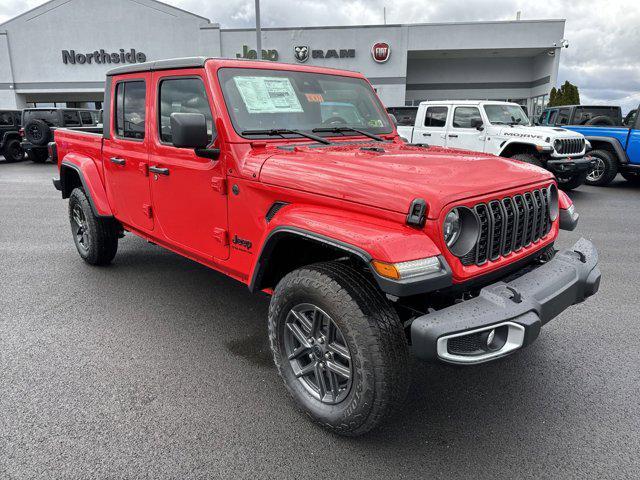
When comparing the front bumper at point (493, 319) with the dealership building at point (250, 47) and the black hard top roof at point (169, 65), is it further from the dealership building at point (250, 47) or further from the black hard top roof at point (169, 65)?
the dealership building at point (250, 47)

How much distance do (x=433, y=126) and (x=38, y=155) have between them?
41.4ft

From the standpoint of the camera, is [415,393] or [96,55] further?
[96,55]

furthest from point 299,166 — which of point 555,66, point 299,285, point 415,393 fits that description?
point 555,66

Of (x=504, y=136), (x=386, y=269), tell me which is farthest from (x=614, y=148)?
(x=386, y=269)

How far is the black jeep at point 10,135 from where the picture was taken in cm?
1598

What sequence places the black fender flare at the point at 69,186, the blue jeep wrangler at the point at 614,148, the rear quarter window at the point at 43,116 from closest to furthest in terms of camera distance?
1. the black fender flare at the point at 69,186
2. the blue jeep wrangler at the point at 614,148
3. the rear quarter window at the point at 43,116

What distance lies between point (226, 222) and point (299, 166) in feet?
2.39

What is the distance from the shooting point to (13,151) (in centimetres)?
1639

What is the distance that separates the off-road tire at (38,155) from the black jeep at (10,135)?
886 millimetres

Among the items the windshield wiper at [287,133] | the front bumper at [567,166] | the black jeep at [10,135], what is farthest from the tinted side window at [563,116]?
the black jeep at [10,135]

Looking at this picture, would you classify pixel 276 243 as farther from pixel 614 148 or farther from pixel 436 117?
pixel 614 148

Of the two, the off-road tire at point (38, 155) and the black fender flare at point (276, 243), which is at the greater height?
the black fender flare at point (276, 243)

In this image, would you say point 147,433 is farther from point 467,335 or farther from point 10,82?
point 10,82

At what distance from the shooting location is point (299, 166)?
2.63 meters
